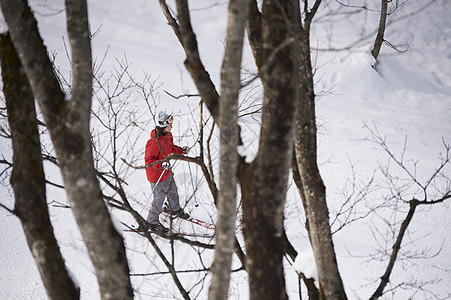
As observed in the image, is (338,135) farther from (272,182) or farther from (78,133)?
(78,133)

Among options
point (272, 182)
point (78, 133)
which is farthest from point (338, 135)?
point (78, 133)

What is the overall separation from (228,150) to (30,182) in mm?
1308

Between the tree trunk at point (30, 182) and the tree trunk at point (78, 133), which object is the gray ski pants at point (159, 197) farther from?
the tree trunk at point (78, 133)

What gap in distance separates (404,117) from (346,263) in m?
6.16

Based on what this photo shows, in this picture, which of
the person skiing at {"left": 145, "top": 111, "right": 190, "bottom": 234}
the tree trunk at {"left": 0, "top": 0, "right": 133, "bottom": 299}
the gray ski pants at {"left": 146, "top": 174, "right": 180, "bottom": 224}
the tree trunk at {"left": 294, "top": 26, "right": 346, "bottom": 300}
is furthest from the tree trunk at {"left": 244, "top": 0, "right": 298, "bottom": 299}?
the gray ski pants at {"left": 146, "top": 174, "right": 180, "bottom": 224}

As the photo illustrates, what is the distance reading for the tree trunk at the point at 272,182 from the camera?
1930mm

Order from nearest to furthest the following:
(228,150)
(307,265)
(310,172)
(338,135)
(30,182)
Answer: (228,150) → (30,182) → (310,172) → (307,265) → (338,135)

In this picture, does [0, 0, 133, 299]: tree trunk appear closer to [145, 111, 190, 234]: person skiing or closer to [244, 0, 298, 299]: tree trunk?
[244, 0, 298, 299]: tree trunk

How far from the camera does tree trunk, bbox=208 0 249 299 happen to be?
1.77m

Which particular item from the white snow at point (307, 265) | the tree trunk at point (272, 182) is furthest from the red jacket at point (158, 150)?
the tree trunk at point (272, 182)

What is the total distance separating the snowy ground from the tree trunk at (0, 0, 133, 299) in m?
0.63

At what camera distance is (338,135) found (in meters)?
9.45

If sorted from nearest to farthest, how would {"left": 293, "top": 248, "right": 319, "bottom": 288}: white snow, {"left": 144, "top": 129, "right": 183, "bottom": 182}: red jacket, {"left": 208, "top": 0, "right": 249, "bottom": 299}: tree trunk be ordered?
{"left": 208, "top": 0, "right": 249, "bottom": 299}: tree trunk < {"left": 293, "top": 248, "right": 319, "bottom": 288}: white snow < {"left": 144, "top": 129, "right": 183, "bottom": 182}: red jacket

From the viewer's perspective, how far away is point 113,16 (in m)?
15.4
